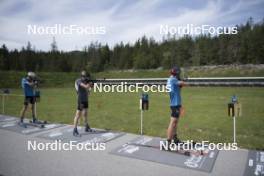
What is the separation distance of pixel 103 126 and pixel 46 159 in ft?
11.5

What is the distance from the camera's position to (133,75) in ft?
166

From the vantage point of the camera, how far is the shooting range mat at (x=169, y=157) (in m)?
A: 4.47

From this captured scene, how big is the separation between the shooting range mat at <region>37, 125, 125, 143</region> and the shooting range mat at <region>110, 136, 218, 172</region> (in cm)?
92

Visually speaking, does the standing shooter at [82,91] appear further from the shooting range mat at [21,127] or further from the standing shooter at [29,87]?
the standing shooter at [29,87]

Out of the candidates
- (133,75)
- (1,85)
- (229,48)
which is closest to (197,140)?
(1,85)

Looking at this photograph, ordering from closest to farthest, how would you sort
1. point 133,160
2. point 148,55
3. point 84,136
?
point 133,160, point 84,136, point 148,55

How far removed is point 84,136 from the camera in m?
6.62

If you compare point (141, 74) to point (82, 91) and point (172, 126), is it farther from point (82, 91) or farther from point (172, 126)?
point (172, 126)

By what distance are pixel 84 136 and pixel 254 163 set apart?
14.3ft

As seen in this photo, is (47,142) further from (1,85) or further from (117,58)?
(117,58)

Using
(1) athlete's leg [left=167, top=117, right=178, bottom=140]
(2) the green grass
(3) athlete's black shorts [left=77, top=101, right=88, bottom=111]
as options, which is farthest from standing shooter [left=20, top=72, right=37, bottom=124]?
(2) the green grass

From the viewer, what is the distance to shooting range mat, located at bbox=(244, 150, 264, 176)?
13.6ft
